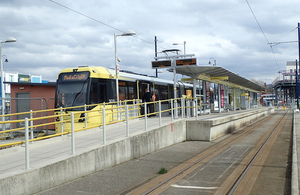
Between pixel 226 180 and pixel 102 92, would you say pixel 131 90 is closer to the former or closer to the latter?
pixel 102 92

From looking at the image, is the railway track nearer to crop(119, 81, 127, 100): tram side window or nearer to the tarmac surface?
the tarmac surface

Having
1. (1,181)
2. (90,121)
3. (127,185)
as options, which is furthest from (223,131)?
(1,181)

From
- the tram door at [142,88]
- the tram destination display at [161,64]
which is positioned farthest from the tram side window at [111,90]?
the tram door at [142,88]

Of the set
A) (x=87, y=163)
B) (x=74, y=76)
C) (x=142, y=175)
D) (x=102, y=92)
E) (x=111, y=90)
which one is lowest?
(x=142, y=175)

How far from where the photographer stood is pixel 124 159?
9406 mm

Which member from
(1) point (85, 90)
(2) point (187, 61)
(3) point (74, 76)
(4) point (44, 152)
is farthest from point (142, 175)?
(2) point (187, 61)

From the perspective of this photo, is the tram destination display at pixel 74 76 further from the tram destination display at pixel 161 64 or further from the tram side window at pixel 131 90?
the tram destination display at pixel 161 64

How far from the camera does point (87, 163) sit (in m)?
7.69

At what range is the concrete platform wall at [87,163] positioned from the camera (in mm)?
5703

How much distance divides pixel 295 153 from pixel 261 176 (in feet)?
8.15

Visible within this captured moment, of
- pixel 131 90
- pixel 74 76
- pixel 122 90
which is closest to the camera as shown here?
pixel 74 76

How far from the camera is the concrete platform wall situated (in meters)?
5.70

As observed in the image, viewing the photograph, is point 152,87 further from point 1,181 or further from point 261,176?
point 1,181

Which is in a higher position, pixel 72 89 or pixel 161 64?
pixel 161 64
